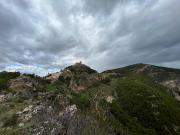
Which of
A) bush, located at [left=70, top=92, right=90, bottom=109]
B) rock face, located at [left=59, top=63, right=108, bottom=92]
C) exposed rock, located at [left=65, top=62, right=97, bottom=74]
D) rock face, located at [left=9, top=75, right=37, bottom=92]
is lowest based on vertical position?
bush, located at [left=70, top=92, right=90, bottom=109]

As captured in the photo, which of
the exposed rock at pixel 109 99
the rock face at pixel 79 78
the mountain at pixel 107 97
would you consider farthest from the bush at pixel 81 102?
the exposed rock at pixel 109 99

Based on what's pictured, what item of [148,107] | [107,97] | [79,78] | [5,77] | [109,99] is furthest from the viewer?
[148,107]

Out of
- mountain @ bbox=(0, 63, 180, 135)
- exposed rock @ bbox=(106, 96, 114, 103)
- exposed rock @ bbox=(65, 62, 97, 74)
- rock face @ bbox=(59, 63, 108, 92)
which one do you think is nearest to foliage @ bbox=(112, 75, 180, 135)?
mountain @ bbox=(0, 63, 180, 135)

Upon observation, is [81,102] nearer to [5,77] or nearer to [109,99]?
[5,77]

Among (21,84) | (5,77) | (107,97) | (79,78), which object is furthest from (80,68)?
(21,84)

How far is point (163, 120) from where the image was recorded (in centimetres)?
9725

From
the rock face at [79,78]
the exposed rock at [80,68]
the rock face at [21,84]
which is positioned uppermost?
the exposed rock at [80,68]

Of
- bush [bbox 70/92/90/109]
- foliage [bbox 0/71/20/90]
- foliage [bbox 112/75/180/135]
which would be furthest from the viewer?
foliage [bbox 112/75/180/135]

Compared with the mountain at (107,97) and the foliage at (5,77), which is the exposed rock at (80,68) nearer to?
the mountain at (107,97)

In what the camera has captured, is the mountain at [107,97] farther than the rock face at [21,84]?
No

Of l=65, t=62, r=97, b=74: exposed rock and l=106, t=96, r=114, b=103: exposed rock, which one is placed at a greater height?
l=65, t=62, r=97, b=74: exposed rock

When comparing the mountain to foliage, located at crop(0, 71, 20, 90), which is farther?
foliage, located at crop(0, 71, 20, 90)

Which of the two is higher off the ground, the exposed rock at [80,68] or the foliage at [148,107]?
the exposed rock at [80,68]

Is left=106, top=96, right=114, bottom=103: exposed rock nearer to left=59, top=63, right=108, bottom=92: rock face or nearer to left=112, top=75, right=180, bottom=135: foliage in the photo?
left=112, top=75, right=180, bottom=135: foliage
